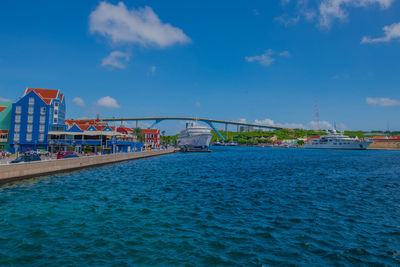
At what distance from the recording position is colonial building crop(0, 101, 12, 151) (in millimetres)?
54781

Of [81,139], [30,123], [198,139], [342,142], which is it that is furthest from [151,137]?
[342,142]

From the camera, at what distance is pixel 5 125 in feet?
186

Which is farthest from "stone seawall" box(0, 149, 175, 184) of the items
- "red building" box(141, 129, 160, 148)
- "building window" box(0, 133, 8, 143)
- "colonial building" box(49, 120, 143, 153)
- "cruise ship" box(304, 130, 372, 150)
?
"cruise ship" box(304, 130, 372, 150)

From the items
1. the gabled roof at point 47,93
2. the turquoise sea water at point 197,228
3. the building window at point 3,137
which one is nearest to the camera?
the turquoise sea water at point 197,228

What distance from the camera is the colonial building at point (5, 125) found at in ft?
180

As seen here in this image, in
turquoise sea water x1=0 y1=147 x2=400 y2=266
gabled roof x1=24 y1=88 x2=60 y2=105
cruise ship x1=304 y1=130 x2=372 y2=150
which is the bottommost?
turquoise sea water x1=0 y1=147 x2=400 y2=266

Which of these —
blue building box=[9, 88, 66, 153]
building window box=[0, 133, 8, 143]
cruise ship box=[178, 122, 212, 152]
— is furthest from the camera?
cruise ship box=[178, 122, 212, 152]

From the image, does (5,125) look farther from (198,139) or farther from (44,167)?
(198,139)

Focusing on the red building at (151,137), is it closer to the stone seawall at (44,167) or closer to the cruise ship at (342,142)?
the stone seawall at (44,167)

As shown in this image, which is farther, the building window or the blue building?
the blue building

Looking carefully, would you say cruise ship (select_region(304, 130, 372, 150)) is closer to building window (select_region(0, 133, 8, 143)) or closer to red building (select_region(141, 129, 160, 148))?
red building (select_region(141, 129, 160, 148))

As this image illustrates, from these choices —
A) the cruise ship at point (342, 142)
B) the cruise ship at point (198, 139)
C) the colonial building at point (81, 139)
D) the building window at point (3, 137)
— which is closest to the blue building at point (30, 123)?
the building window at point (3, 137)

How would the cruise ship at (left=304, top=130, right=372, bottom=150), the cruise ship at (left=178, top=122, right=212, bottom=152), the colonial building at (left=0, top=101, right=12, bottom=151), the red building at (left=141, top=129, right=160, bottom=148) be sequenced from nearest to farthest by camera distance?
1. the colonial building at (left=0, top=101, right=12, bottom=151)
2. the cruise ship at (left=178, top=122, right=212, bottom=152)
3. the red building at (left=141, top=129, right=160, bottom=148)
4. the cruise ship at (left=304, top=130, right=372, bottom=150)

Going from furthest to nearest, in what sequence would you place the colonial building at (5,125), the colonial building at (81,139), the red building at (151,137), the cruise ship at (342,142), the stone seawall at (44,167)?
1. the cruise ship at (342,142)
2. the red building at (151,137)
3. the colonial building at (81,139)
4. the colonial building at (5,125)
5. the stone seawall at (44,167)
